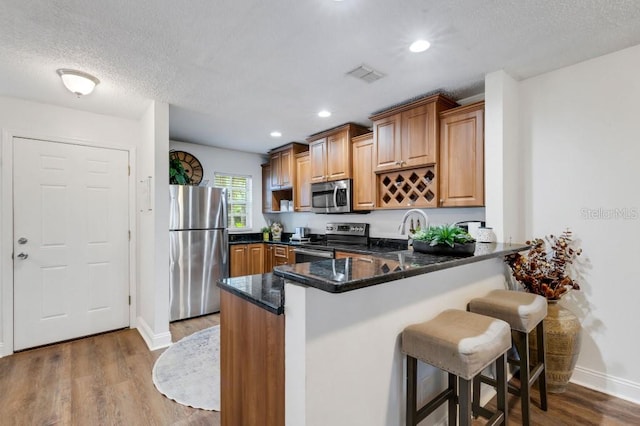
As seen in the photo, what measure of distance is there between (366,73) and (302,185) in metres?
2.36

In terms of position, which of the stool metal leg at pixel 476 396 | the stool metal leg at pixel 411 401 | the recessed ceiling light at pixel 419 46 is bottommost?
the stool metal leg at pixel 476 396

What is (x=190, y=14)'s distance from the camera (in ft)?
5.74

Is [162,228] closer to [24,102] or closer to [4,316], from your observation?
[4,316]

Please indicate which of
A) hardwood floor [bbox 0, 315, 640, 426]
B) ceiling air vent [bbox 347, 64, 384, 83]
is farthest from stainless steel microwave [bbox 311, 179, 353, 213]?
hardwood floor [bbox 0, 315, 640, 426]

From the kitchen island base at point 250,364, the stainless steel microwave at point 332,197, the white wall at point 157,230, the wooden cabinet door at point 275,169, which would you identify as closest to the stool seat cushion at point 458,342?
the kitchen island base at point 250,364

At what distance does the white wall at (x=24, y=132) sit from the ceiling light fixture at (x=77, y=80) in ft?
2.36

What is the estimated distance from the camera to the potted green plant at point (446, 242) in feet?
6.07

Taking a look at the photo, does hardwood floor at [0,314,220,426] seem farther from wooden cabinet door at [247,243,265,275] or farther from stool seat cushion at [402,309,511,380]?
wooden cabinet door at [247,243,265,275]

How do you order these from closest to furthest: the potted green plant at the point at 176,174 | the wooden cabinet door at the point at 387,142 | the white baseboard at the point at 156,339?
the white baseboard at the point at 156,339
the wooden cabinet door at the point at 387,142
the potted green plant at the point at 176,174

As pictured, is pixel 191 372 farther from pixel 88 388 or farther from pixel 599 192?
pixel 599 192

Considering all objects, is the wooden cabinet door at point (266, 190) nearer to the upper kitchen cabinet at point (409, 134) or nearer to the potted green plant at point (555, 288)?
the upper kitchen cabinet at point (409, 134)

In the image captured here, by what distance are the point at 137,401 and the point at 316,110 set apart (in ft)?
9.92

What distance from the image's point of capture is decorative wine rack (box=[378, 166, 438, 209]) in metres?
3.03

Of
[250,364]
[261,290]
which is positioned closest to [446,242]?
[261,290]
